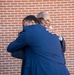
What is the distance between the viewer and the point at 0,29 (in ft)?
20.6

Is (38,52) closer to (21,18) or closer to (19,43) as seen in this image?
(19,43)

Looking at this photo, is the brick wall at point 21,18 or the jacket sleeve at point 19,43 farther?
the brick wall at point 21,18

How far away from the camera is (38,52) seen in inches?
121

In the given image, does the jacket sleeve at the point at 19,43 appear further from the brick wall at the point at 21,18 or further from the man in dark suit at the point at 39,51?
the brick wall at the point at 21,18

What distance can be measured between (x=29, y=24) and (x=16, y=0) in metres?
3.12

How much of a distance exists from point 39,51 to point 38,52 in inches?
0.6

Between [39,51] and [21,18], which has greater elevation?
[21,18]

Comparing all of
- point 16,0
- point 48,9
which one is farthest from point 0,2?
point 48,9

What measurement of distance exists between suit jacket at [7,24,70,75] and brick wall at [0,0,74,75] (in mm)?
3124

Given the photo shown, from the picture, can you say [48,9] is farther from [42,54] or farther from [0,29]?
[42,54]

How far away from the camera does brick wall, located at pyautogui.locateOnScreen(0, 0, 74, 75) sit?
20.5ft

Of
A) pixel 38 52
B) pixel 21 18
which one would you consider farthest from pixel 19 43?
pixel 21 18

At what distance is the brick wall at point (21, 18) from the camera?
625 centimetres

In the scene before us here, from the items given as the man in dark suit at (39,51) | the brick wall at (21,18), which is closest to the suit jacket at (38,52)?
the man in dark suit at (39,51)
